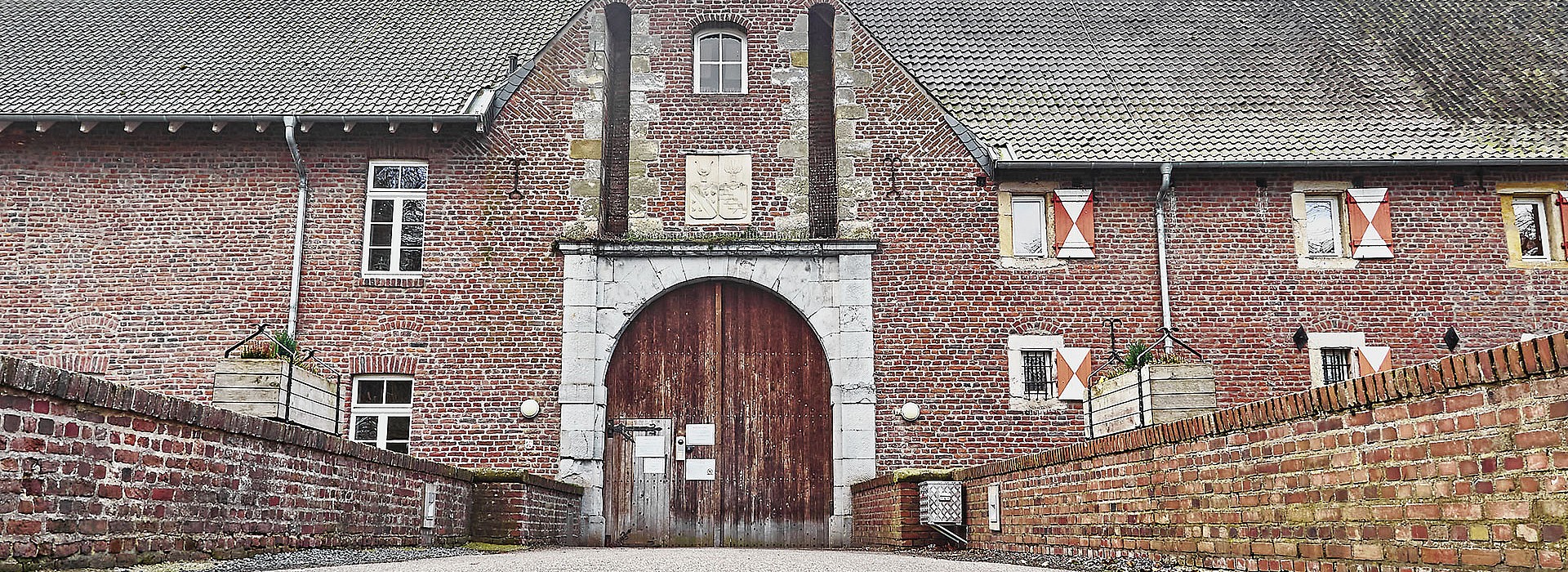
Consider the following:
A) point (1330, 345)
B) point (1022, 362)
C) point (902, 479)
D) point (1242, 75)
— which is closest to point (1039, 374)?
point (1022, 362)

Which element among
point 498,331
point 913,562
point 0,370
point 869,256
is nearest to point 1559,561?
point 913,562

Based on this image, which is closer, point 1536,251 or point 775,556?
point 775,556

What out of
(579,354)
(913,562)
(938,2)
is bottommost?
(913,562)

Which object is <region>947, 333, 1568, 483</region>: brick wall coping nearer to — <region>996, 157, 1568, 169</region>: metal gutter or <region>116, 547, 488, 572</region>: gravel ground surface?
<region>116, 547, 488, 572</region>: gravel ground surface

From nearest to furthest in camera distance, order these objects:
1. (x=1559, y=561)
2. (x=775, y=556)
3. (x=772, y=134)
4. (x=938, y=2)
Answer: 1. (x=1559, y=561)
2. (x=775, y=556)
3. (x=772, y=134)
4. (x=938, y=2)

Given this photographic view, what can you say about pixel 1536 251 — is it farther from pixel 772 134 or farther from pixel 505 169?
pixel 505 169

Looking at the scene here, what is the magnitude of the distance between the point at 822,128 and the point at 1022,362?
3731 millimetres

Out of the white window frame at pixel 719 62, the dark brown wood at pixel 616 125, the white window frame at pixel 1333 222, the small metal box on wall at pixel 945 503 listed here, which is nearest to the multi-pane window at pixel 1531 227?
the white window frame at pixel 1333 222

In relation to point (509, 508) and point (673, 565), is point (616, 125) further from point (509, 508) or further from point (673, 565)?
point (673, 565)

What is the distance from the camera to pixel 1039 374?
14.1 meters

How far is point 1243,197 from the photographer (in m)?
14.4

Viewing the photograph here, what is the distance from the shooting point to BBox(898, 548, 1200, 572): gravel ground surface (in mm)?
6289

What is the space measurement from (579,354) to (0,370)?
9.61 metres

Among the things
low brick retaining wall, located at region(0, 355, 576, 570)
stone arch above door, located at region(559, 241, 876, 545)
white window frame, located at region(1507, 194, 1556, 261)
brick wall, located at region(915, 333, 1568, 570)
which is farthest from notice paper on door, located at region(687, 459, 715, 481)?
white window frame, located at region(1507, 194, 1556, 261)
